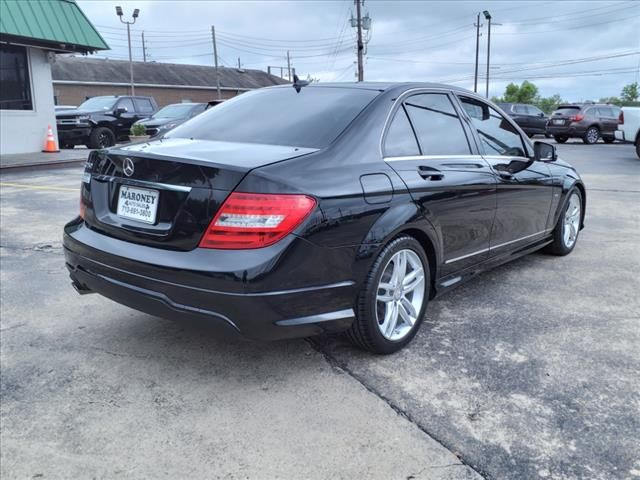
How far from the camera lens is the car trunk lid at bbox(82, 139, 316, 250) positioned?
2635 millimetres

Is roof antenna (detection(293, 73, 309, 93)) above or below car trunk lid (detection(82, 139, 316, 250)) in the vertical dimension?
above

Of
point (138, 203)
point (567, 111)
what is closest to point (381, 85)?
point (138, 203)

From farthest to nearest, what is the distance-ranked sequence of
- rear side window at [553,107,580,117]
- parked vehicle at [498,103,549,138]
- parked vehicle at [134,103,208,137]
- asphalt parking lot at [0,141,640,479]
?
parked vehicle at [498,103,549,138] → rear side window at [553,107,580,117] → parked vehicle at [134,103,208,137] → asphalt parking lot at [0,141,640,479]

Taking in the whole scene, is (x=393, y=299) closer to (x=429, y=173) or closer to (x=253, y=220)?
(x=429, y=173)

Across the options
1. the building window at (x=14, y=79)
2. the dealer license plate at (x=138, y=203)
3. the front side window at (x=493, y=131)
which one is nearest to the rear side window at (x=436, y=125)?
the front side window at (x=493, y=131)

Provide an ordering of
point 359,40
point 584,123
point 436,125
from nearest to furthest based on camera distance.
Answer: point 436,125 → point 584,123 → point 359,40

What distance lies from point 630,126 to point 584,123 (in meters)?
7.43

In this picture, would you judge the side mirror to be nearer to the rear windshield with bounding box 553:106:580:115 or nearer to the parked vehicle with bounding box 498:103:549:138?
the rear windshield with bounding box 553:106:580:115

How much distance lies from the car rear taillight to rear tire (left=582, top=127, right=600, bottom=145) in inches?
916

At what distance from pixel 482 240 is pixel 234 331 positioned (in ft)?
6.82

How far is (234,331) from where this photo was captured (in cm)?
265

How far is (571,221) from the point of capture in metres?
5.55

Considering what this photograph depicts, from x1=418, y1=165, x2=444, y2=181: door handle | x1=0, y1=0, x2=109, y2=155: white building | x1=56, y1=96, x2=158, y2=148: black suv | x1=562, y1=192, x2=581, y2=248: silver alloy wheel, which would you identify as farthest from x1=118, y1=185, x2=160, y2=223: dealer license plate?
x1=56, y1=96, x2=158, y2=148: black suv

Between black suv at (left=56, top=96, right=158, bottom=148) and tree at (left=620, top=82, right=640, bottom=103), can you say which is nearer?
black suv at (left=56, top=96, right=158, bottom=148)
